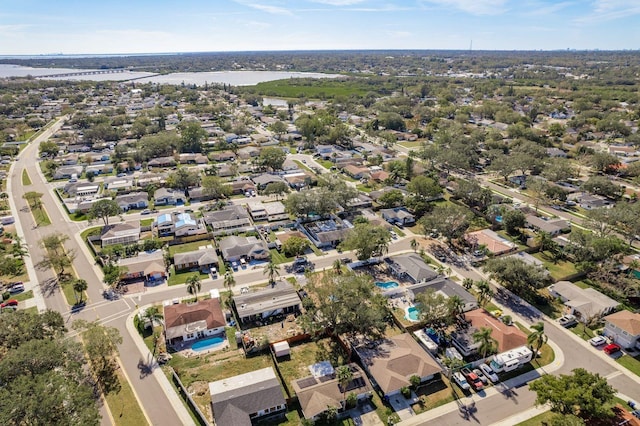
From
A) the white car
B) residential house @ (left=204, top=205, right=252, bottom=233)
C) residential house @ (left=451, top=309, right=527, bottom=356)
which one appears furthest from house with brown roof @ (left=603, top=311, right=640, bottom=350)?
residential house @ (left=204, top=205, right=252, bottom=233)

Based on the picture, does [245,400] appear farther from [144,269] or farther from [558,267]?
[558,267]

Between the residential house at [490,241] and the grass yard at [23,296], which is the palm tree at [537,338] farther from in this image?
the grass yard at [23,296]

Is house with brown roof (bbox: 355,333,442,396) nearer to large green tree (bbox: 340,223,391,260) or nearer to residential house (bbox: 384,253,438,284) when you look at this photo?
residential house (bbox: 384,253,438,284)

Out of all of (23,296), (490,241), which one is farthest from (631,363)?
(23,296)

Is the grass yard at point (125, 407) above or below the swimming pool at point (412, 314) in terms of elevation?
below

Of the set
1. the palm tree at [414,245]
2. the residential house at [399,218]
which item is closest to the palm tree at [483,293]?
the palm tree at [414,245]

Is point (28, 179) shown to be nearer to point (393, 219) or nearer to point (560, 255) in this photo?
point (393, 219)
